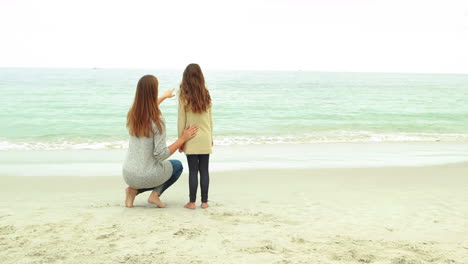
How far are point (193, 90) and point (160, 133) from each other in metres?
0.58

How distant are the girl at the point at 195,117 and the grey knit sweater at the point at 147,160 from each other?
0.90ft

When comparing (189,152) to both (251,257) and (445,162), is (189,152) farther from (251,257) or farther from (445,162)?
(445,162)

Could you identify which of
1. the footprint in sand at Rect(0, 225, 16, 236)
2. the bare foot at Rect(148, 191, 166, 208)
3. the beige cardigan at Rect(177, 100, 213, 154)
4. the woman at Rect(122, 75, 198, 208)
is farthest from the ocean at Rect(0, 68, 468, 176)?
the footprint in sand at Rect(0, 225, 16, 236)

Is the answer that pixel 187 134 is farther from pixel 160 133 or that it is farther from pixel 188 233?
pixel 188 233

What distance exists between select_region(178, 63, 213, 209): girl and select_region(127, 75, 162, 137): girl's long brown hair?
32cm

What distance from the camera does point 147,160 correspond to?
15.9 feet

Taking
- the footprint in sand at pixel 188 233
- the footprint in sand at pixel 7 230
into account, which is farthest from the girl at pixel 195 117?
the footprint in sand at pixel 7 230

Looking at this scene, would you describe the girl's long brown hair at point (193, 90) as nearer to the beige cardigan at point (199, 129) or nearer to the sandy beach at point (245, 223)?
the beige cardigan at point (199, 129)

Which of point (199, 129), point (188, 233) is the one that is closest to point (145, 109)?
point (199, 129)

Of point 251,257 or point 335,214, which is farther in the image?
point 335,214

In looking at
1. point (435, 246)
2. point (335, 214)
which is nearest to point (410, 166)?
point (335, 214)

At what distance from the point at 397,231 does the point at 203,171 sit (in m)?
2.16

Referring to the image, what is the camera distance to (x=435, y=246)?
155 inches

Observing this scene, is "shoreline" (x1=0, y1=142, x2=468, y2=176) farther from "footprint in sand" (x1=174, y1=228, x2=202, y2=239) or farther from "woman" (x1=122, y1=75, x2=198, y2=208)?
"footprint in sand" (x1=174, y1=228, x2=202, y2=239)
